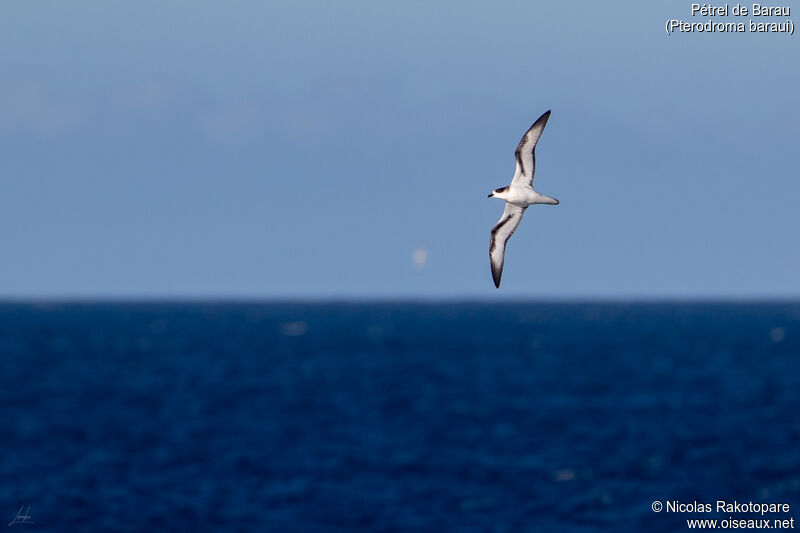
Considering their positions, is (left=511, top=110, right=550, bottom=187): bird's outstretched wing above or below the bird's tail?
above

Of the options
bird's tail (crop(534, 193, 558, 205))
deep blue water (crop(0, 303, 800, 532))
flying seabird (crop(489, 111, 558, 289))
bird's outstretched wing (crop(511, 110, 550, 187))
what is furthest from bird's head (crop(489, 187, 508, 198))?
deep blue water (crop(0, 303, 800, 532))

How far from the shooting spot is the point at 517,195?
13203 mm

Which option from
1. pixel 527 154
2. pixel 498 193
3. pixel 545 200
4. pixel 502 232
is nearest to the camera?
pixel 545 200

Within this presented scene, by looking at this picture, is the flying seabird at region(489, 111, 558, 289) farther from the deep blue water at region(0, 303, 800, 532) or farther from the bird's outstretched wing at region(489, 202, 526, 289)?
the deep blue water at region(0, 303, 800, 532)

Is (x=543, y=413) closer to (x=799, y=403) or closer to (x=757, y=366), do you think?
(x=799, y=403)

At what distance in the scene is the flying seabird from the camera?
13180mm

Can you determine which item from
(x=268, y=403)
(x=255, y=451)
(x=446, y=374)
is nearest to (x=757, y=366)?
Result: (x=446, y=374)

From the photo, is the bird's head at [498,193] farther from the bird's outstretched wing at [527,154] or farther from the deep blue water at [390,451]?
the deep blue water at [390,451]

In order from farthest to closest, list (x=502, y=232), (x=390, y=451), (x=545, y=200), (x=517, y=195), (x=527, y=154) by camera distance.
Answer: (x=390, y=451) → (x=502, y=232) → (x=527, y=154) → (x=517, y=195) → (x=545, y=200)

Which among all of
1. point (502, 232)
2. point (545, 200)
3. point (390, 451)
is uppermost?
point (545, 200)

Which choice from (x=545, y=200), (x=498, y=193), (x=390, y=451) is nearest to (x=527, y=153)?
(x=498, y=193)

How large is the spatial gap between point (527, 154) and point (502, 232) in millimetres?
1059

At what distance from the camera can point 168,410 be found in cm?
12612

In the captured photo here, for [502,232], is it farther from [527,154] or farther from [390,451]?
[390,451]
